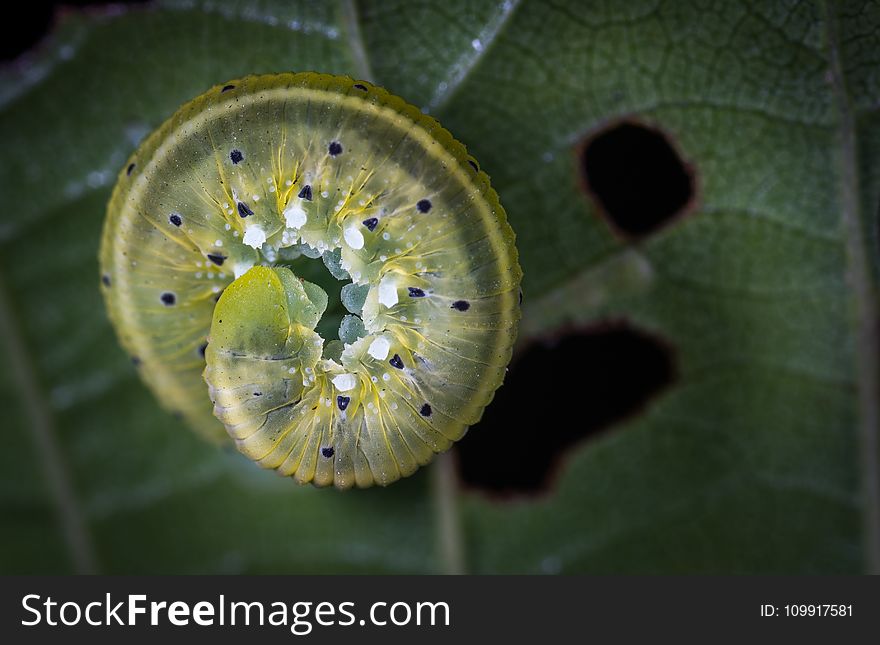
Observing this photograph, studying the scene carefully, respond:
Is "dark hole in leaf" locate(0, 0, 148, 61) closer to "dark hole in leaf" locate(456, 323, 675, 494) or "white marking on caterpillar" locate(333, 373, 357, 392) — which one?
"white marking on caterpillar" locate(333, 373, 357, 392)

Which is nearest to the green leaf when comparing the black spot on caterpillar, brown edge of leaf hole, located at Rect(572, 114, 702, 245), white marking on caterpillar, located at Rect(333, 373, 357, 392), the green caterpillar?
brown edge of leaf hole, located at Rect(572, 114, 702, 245)

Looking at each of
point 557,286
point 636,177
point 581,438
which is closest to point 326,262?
point 557,286


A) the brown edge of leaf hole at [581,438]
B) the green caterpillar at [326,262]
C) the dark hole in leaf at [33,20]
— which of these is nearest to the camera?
the green caterpillar at [326,262]

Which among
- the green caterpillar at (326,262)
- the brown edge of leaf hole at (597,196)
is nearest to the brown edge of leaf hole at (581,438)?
the brown edge of leaf hole at (597,196)

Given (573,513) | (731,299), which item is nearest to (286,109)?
(731,299)

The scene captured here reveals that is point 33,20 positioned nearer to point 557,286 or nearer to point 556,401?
point 557,286

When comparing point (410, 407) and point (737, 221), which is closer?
point (410, 407)

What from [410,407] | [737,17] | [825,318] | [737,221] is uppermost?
[737,17]

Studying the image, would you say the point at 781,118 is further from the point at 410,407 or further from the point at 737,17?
the point at 410,407

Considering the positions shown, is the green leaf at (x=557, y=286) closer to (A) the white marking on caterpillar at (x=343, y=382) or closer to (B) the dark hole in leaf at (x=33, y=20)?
(B) the dark hole in leaf at (x=33, y=20)
